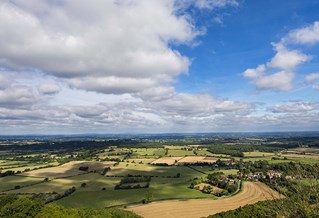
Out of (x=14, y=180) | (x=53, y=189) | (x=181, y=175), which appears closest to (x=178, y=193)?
(x=181, y=175)

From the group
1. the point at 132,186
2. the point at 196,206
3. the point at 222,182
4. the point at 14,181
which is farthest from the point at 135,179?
the point at 14,181

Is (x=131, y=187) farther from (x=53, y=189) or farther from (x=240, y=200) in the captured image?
(x=240, y=200)

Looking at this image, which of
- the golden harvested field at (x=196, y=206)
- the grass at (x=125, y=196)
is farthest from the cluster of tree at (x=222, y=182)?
the grass at (x=125, y=196)

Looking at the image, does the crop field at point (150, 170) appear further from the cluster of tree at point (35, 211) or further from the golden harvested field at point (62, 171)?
the cluster of tree at point (35, 211)

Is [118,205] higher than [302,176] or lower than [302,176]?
lower

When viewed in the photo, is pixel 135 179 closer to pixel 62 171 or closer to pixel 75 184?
pixel 75 184

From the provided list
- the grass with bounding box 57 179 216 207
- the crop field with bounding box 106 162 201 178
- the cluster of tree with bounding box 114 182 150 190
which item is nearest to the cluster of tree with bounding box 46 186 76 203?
the grass with bounding box 57 179 216 207
